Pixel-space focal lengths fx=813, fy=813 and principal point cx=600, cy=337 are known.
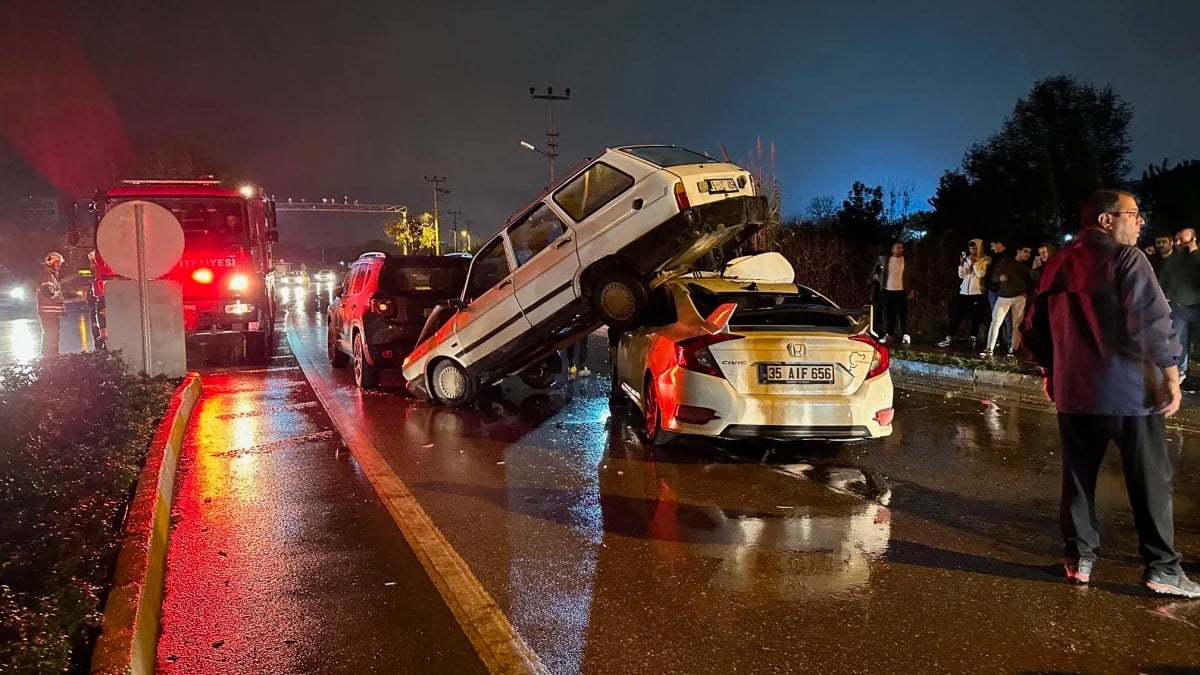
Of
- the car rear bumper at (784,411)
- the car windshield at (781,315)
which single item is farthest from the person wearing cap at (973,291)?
the car rear bumper at (784,411)

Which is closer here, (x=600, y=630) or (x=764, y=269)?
(x=600, y=630)

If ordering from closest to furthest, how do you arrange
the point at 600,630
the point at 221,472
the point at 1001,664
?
the point at 1001,664 → the point at 600,630 → the point at 221,472

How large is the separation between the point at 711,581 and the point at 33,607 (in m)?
2.88

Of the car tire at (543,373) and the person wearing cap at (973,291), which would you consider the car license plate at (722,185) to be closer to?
the car tire at (543,373)

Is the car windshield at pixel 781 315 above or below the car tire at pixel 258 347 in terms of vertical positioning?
above

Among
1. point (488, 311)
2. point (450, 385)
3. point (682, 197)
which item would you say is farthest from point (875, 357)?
point (450, 385)

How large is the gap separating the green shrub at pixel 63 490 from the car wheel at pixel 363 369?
2.24m

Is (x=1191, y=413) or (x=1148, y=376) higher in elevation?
(x=1148, y=376)

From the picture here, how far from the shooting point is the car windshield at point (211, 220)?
41.4 ft

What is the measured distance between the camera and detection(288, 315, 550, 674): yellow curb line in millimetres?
3238

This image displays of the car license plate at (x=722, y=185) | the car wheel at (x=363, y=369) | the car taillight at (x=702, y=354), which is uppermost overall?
the car license plate at (x=722, y=185)

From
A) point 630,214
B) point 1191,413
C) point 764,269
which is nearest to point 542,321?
point 630,214

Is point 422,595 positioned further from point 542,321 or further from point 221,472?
point 542,321

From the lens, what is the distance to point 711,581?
3.97 m
